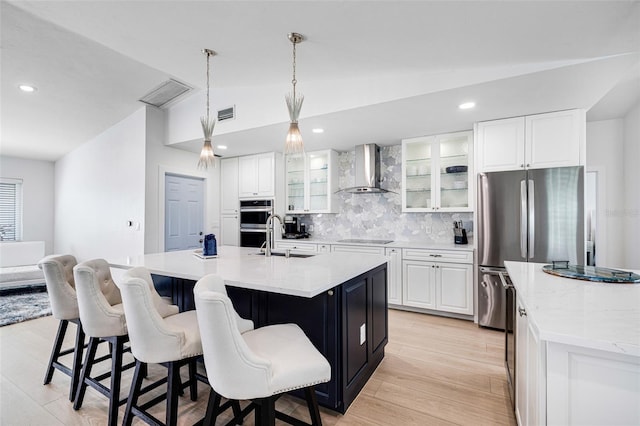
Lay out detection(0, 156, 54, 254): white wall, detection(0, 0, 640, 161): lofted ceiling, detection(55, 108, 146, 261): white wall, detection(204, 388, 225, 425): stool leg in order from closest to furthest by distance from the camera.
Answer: detection(204, 388, 225, 425): stool leg < detection(0, 0, 640, 161): lofted ceiling < detection(55, 108, 146, 261): white wall < detection(0, 156, 54, 254): white wall

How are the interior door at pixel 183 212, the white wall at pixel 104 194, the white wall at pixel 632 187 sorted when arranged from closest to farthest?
the white wall at pixel 632 187, the white wall at pixel 104 194, the interior door at pixel 183 212

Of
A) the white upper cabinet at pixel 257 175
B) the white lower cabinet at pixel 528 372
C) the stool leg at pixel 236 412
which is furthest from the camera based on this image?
the white upper cabinet at pixel 257 175

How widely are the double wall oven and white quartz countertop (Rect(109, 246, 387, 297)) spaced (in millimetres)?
2323

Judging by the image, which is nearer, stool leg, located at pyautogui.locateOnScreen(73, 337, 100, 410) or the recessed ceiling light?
stool leg, located at pyautogui.locateOnScreen(73, 337, 100, 410)

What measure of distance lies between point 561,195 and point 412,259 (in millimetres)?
1695

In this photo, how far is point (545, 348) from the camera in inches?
39.4

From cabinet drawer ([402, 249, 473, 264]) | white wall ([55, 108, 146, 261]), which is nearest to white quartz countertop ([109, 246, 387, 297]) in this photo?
cabinet drawer ([402, 249, 473, 264])

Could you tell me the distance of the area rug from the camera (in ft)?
12.1

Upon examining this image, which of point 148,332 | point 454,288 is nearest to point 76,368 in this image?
point 148,332

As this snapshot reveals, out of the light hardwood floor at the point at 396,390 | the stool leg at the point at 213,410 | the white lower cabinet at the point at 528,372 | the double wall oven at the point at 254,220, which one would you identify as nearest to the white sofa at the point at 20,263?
the light hardwood floor at the point at 396,390

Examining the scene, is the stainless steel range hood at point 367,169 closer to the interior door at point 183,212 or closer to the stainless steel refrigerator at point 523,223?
the stainless steel refrigerator at point 523,223

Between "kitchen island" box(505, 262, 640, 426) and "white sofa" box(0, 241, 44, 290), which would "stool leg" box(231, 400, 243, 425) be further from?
"white sofa" box(0, 241, 44, 290)

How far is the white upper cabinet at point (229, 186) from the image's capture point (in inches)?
210

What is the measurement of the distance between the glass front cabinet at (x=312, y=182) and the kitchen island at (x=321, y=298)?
2344 mm
